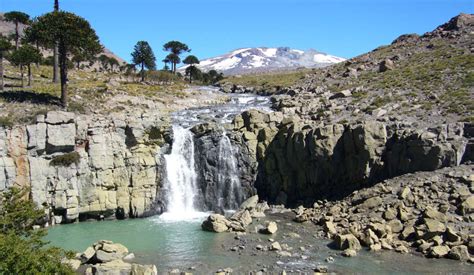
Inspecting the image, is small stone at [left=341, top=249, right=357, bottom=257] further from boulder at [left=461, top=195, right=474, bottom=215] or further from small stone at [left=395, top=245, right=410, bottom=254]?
boulder at [left=461, top=195, right=474, bottom=215]

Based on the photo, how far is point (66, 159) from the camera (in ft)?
127

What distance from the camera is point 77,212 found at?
3872 centimetres

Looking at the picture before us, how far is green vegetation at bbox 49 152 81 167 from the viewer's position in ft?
126

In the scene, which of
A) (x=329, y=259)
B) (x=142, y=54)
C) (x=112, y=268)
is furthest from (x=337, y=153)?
(x=142, y=54)

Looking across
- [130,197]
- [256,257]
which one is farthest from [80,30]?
[256,257]

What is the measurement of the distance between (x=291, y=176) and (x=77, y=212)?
20.1 meters

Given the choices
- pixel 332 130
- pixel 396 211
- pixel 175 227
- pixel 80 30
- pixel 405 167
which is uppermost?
pixel 80 30

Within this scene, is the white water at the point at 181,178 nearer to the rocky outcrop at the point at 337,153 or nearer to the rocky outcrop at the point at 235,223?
the rocky outcrop at the point at 235,223

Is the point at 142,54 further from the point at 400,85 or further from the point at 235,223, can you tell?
the point at 235,223

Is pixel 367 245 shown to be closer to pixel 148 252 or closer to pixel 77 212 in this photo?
pixel 148 252

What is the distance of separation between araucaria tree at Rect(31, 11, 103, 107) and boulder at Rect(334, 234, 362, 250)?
33398 mm

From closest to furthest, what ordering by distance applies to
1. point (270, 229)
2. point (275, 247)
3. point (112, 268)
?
point (112, 268) < point (275, 247) < point (270, 229)

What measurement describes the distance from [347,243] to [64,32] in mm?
36520

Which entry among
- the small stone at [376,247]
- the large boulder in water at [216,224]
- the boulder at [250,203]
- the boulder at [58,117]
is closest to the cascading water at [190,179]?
the boulder at [250,203]
